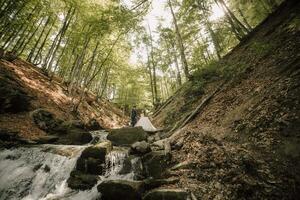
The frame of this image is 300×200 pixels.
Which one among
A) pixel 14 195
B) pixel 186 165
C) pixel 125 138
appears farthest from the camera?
pixel 125 138

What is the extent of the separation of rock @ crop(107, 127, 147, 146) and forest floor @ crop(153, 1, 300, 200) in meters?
2.70

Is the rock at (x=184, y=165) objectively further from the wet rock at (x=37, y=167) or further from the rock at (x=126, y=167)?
the wet rock at (x=37, y=167)

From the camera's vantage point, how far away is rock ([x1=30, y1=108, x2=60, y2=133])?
40.5ft

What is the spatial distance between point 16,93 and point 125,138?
6727mm

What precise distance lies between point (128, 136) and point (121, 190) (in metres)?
5.20

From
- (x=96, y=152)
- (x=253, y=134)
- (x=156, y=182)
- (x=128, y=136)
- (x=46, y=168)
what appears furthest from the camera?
(x=128, y=136)

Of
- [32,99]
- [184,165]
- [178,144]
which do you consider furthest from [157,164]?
[32,99]

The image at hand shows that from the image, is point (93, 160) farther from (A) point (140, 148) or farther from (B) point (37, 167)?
(B) point (37, 167)

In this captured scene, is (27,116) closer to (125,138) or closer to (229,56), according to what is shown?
(125,138)

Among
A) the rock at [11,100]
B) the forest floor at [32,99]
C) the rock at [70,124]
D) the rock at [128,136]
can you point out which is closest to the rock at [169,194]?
the rock at [128,136]

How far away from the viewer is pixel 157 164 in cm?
743

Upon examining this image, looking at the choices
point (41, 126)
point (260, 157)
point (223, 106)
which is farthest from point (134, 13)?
point (41, 126)

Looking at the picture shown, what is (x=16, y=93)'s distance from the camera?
12.2 metres

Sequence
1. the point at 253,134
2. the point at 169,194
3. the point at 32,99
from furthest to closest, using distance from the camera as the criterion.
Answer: the point at 32,99, the point at 253,134, the point at 169,194
